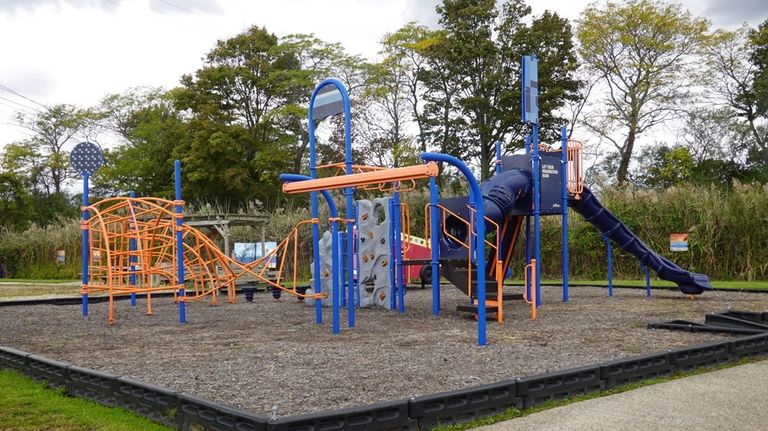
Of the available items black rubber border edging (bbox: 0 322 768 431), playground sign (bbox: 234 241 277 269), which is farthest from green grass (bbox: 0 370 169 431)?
playground sign (bbox: 234 241 277 269)

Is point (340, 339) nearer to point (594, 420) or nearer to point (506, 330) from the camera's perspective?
point (506, 330)

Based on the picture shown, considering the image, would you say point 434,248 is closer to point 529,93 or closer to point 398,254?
point 398,254

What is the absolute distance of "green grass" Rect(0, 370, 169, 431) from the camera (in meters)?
4.48

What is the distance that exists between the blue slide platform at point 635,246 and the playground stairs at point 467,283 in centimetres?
320

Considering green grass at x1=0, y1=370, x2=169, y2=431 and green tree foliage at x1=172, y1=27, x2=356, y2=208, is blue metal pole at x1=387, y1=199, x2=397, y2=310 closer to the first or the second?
green grass at x1=0, y1=370, x2=169, y2=431

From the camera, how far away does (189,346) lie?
7797 mm

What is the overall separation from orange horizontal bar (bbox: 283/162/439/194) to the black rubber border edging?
2534 mm

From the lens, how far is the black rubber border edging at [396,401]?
3.98 metres

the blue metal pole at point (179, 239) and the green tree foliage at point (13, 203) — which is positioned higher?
the green tree foliage at point (13, 203)

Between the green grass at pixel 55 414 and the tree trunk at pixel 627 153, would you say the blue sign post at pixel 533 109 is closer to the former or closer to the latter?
the green grass at pixel 55 414

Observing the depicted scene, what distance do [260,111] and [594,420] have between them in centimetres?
3381

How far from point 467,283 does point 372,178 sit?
4.23 metres

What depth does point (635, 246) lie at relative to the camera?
521 inches

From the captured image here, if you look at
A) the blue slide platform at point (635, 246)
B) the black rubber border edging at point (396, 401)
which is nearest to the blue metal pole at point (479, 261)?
the black rubber border edging at point (396, 401)
